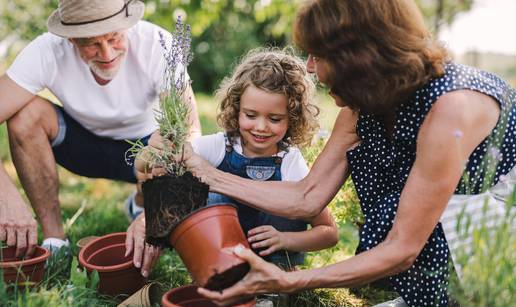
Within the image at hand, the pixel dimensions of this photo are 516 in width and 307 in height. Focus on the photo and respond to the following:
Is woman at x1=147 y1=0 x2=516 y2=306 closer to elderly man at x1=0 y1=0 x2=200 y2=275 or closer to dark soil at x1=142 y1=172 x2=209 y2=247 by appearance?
dark soil at x1=142 y1=172 x2=209 y2=247

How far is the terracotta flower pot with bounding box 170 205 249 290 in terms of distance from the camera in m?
1.88

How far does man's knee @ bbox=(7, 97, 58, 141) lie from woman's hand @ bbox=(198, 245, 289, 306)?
1.62 meters

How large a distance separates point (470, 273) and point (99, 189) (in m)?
3.57

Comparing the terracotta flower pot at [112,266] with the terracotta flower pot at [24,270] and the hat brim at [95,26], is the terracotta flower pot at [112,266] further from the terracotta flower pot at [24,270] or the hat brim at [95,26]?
the hat brim at [95,26]

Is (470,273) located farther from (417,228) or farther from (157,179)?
(157,179)

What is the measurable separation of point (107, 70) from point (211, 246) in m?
1.53

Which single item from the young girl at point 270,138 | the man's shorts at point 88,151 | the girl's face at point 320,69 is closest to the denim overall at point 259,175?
the young girl at point 270,138

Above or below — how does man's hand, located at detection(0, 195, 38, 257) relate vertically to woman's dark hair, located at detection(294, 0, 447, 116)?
below

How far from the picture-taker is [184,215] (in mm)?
1990

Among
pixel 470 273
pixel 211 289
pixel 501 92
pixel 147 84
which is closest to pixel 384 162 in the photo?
pixel 501 92

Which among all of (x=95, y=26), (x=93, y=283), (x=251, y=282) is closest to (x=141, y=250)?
(x=93, y=283)

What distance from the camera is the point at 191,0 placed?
17.4ft

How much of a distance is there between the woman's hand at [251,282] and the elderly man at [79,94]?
3.54 feet

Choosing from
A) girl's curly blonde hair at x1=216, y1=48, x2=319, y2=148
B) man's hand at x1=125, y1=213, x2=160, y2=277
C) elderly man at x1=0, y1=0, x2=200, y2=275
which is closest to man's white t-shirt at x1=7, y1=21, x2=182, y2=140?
elderly man at x1=0, y1=0, x2=200, y2=275
